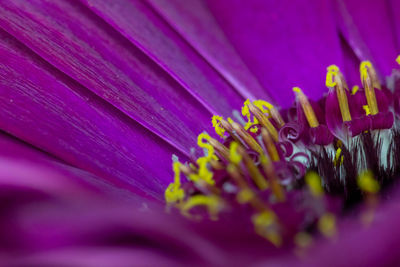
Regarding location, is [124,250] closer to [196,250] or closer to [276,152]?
[196,250]

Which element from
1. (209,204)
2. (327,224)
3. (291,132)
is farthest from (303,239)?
(291,132)

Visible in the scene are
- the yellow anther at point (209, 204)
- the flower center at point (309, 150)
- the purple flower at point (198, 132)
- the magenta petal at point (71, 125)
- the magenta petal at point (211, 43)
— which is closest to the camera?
the purple flower at point (198, 132)

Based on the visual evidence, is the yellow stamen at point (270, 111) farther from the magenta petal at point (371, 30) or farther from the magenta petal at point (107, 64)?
the magenta petal at point (371, 30)

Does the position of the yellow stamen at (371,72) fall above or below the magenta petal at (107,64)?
below

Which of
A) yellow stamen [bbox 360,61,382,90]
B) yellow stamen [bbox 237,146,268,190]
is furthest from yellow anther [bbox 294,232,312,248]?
yellow stamen [bbox 360,61,382,90]

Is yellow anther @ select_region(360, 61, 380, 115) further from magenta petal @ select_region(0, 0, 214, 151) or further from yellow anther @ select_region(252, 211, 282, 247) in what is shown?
yellow anther @ select_region(252, 211, 282, 247)

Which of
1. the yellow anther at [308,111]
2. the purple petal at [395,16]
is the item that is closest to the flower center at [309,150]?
the yellow anther at [308,111]

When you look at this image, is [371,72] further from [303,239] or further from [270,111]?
[303,239]
